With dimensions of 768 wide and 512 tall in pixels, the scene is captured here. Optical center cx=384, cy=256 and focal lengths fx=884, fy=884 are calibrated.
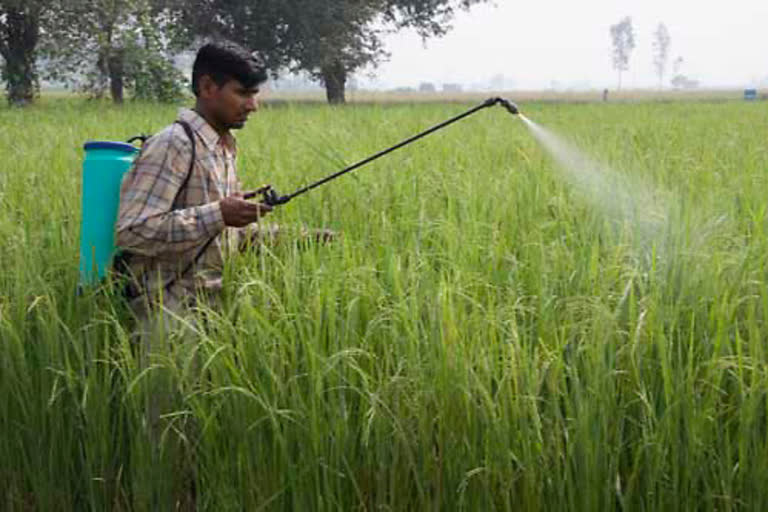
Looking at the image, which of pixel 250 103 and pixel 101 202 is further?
pixel 250 103

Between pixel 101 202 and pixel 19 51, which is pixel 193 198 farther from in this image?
pixel 19 51

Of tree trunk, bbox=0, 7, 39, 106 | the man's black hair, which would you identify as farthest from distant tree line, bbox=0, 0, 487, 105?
the man's black hair

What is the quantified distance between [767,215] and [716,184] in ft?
4.05

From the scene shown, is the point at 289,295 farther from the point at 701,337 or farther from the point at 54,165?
the point at 54,165

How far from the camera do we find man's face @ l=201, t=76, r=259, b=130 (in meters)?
2.82

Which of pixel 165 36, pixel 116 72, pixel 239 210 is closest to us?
pixel 239 210

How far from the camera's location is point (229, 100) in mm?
2824

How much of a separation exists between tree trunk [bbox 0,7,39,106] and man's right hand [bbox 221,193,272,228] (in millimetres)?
16269

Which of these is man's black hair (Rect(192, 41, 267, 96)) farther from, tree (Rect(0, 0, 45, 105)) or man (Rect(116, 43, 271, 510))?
tree (Rect(0, 0, 45, 105))

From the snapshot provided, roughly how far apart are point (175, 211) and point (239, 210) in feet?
0.66

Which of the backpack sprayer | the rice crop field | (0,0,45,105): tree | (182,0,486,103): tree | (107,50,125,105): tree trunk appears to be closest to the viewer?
the rice crop field

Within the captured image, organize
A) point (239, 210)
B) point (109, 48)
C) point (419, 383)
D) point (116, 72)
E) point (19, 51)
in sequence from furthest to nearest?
point (116, 72) → point (109, 48) → point (19, 51) → point (239, 210) → point (419, 383)

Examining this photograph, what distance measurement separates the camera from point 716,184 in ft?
14.5

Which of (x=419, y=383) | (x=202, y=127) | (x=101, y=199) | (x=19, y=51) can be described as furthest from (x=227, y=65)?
(x=19, y=51)
